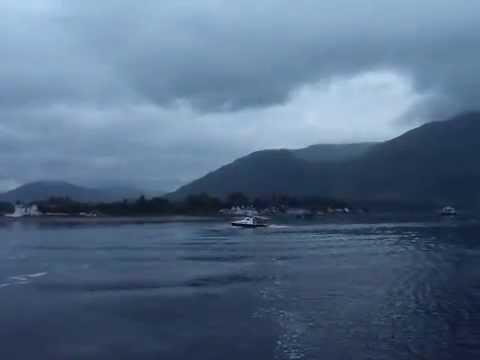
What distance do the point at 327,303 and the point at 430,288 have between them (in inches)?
272

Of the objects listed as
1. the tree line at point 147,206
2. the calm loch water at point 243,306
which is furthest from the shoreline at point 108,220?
the calm loch water at point 243,306

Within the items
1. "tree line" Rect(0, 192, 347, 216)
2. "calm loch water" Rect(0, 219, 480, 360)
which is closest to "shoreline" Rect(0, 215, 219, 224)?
"tree line" Rect(0, 192, 347, 216)

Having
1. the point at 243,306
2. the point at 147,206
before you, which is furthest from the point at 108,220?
the point at 243,306

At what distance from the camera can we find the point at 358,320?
75.0ft

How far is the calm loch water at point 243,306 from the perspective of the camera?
1956 centimetres

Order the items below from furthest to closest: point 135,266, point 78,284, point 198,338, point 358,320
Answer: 1. point 135,266
2. point 78,284
3. point 358,320
4. point 198,338

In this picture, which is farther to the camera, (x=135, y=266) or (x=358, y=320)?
(x=135, y=266)

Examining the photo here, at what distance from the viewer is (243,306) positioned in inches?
1025

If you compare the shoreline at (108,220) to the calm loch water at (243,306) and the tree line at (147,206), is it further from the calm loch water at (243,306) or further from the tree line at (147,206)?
the calm loch water at (243,306)

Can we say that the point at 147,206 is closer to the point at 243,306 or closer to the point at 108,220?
the point at 108,220

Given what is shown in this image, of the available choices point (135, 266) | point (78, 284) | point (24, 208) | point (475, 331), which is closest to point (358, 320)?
point (475, 331)

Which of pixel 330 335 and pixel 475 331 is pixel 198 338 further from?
pixel 475 331

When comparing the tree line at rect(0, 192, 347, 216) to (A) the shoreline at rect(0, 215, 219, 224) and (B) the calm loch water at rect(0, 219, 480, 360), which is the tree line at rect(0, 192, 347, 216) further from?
(B) the calm loch water at rect(0, 219, 480, 360)

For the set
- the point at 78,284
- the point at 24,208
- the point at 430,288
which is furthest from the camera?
the point at 24,208
